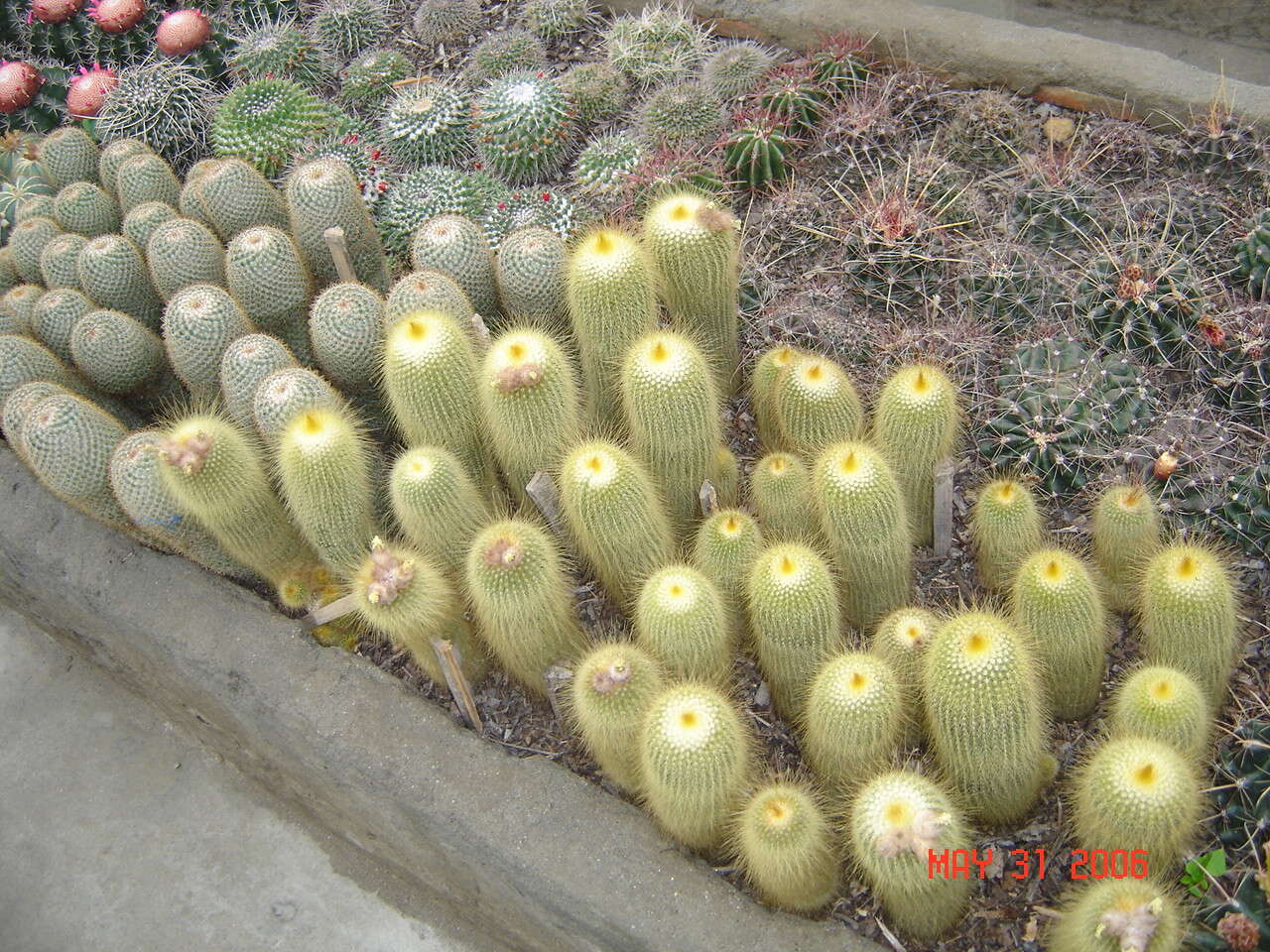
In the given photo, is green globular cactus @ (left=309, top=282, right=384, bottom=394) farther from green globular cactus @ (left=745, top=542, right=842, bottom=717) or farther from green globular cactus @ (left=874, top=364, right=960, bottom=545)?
green globular cactus @ (left=874, top=364, right=960, bottom=545)

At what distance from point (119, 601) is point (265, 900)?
102 cm

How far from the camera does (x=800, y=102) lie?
429 cm

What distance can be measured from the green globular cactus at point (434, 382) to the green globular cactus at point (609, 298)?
0.35 metres

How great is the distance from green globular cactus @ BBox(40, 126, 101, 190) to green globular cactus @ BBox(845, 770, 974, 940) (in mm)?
4031

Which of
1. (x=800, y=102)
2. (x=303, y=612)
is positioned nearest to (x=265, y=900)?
(x=303, y=612)

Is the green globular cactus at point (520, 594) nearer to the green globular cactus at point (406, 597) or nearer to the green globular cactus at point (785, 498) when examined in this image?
the green globular cactus at point (406, 597)

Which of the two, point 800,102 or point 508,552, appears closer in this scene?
point 508,552

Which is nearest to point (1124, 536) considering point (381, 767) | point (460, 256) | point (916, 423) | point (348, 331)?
point (916, 423)

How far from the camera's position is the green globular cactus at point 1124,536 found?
9.02 ft

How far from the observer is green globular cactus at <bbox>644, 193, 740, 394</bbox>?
122 inches

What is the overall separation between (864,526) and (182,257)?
2.44 meters

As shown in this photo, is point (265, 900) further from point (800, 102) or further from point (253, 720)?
point (800, 102)

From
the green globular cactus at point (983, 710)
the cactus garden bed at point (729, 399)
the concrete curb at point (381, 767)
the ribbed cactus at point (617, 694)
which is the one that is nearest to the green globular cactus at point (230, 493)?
the cactus garden bed at point (729, 399)

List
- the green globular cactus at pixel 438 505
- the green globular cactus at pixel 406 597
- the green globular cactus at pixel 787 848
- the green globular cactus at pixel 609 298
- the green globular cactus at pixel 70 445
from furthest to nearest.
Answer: the green globular cactus at pixel 70 445 < the green globular cactus at pixel 609 298 < the green globular cactus at pixel 438 505 < the green globular cactus at pixel 406 597 < the green globular cactus at pixel 787 848
